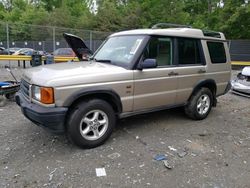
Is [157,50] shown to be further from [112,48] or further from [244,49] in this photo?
[244,49]

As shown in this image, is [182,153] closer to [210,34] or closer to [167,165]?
[167,165]

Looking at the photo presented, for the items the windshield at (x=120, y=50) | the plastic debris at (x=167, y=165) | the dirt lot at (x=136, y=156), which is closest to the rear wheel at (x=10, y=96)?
the dirt lot at (x=136, y=156)

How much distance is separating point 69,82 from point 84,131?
2.78 feet

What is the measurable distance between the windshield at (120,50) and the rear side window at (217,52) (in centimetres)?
200

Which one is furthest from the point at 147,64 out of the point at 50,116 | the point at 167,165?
the point at 50,116

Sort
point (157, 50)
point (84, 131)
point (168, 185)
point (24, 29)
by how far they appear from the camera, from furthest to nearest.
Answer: point (24, 29)
point (157, 50)
point (84, 131)
point (168, 185)

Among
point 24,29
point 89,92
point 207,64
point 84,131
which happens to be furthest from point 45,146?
point 24,29

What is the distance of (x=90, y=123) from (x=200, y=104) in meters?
2.85

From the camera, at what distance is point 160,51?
496 cm

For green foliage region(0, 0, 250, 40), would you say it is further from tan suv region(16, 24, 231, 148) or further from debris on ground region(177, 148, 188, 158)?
debris on ground region(177, 148, 188, 158)

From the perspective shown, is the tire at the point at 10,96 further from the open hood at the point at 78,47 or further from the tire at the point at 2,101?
the open hood at the point at 78,47

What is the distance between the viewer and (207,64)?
5762 millimetres

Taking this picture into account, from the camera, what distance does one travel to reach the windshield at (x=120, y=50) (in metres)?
4.64

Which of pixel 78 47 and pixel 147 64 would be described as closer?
pixel 147 64
